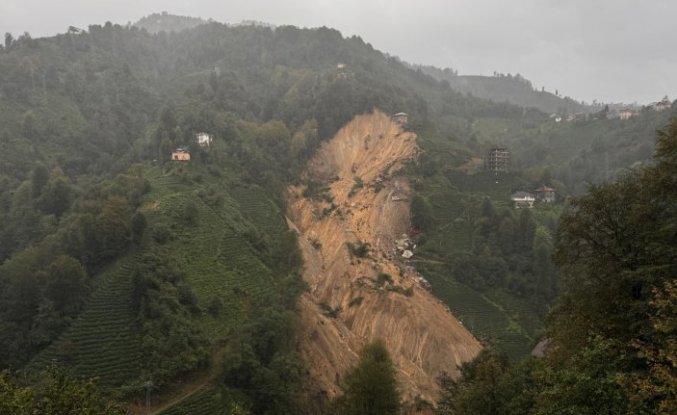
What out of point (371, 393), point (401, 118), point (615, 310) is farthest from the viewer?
point (401, 118)

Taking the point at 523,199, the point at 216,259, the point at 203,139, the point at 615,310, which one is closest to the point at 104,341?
the point at 216,259

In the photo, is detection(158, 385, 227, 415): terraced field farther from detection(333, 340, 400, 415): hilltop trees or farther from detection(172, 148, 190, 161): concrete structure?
detection(172, 148, 190, 161): concrete structure

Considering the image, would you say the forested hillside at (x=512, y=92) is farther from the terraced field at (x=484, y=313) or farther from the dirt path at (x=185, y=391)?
the dirt path at (x=185, y=391)

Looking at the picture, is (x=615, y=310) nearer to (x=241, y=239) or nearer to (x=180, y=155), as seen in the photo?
(x=241, y=239)

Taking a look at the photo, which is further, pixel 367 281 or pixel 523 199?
pixel 523 199

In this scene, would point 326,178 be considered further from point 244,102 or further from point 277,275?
point 277,275

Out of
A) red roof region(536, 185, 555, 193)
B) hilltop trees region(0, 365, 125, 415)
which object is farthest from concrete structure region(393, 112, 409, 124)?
hilltop trees region(0, 365, 125, 415)

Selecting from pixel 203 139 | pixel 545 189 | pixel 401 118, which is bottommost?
pixel 545 189

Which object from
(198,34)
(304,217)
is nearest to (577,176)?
(304,217)
